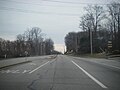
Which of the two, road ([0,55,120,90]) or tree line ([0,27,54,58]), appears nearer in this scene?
road ([0,55,120,90])

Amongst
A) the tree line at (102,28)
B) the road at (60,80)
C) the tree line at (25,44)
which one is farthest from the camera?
the tree line at (25,44)

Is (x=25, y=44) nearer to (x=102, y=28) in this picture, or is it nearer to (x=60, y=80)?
(x=102, y=28)

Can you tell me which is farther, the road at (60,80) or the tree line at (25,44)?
the tree line at (25,44)

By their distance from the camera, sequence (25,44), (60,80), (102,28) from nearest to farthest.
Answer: (60,80), (102,28), (25,44)

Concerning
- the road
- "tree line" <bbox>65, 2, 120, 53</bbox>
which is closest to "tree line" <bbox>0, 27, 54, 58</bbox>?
"tree line" <bbox>65, 2, 120, 53</bbox>

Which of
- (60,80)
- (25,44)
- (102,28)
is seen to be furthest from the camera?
(25,44)

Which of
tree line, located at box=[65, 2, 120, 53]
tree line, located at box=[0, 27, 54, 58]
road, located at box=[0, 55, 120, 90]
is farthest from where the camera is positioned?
tree line, located at box=[0, 27, 54, 58]

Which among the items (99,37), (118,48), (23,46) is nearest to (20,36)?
(23,46)

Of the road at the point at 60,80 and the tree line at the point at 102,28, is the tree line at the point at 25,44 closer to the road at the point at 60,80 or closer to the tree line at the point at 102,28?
the tree line at the point at 102,28

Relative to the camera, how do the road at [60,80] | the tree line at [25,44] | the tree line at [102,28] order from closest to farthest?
the road at [60,80]
the tree line at [102,28]
the tree line at [25,44]

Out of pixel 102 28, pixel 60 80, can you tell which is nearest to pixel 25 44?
pixel 102 28

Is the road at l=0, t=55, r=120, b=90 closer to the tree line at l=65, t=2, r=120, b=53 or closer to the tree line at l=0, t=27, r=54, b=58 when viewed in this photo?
the tree line at l=65, t=2, r=120, b=53

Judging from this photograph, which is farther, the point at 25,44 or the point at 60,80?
the point at 25,44

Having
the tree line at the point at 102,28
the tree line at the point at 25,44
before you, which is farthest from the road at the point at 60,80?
the tree line at the point at 25,44
